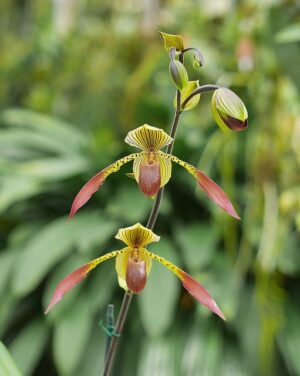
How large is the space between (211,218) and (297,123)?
42 centimetres

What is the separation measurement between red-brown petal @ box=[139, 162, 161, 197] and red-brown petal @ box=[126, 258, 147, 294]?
7 centimetres

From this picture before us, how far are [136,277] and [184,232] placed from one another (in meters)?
1.33

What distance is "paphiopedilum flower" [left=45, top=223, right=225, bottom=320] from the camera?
523 millimetres

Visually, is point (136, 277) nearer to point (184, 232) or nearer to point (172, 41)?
point (172, 41)

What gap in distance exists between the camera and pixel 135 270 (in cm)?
55

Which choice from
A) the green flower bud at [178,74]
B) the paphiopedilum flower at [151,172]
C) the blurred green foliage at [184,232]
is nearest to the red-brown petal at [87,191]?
the paphiopedilum flower at [151,172]

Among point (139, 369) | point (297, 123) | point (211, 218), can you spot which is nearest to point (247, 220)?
point (211, 218)

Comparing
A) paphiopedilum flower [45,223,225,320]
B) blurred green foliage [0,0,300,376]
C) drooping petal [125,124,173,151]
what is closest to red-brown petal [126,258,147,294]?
paphiopedilum flower [45,223,225,320]

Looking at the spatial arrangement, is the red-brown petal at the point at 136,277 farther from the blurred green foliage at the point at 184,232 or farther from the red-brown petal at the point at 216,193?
the blurred green foliage at the point at 184,232

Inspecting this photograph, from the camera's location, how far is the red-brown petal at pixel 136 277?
1.78 feet

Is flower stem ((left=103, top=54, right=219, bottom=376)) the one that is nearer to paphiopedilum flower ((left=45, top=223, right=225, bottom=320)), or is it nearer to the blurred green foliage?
paphiopedilum flower ((left=45, top=223, right=225, bottom=320))

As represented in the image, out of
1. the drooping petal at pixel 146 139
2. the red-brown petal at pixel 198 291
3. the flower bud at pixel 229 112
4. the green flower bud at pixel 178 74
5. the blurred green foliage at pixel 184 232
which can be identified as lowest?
the blurred green foliage at pixel 184 232

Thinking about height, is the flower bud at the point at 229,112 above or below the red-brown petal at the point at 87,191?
above

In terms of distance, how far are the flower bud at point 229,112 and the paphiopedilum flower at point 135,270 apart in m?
0.12
